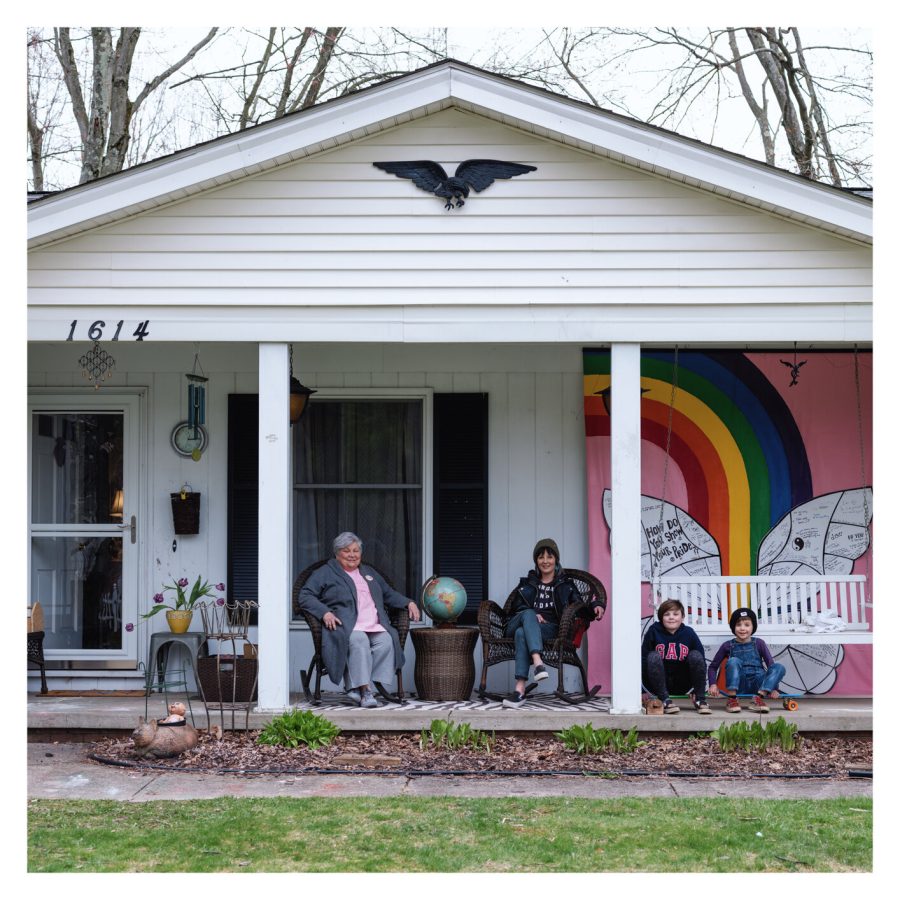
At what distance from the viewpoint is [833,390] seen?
8.58m

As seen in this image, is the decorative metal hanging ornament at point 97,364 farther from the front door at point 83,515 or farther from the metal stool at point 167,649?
the metal stool at point 167,649

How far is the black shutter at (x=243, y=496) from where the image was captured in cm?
851

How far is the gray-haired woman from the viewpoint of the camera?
7.52 metres

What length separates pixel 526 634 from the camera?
775 cm

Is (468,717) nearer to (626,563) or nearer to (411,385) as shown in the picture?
(626,563)

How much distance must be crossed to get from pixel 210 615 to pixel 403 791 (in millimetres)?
2763

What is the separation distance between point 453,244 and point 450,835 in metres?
3.52

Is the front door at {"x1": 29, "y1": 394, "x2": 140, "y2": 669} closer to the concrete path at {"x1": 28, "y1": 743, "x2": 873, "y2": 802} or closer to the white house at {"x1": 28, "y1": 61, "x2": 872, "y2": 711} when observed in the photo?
the white house at {"x1": 28, "y1": 61, "x2": 872, "y2": 711}

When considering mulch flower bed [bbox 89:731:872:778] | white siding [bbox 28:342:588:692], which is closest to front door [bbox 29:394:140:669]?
white siding [bbox 28:342:588:692]

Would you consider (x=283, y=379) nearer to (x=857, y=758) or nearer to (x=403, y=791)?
(x=403, y=791)

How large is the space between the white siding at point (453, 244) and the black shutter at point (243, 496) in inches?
54.0

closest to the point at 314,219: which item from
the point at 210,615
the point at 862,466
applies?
the point at 210,615

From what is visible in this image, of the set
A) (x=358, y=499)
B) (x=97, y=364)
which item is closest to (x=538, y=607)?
(x=358, y=499)

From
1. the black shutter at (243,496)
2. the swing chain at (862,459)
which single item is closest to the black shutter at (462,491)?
the black shutter at (243,496)
